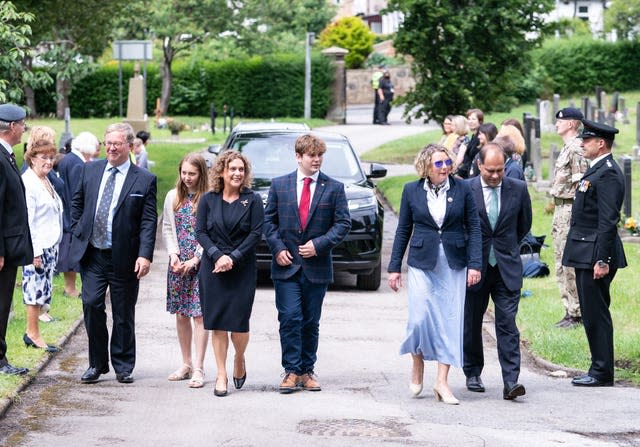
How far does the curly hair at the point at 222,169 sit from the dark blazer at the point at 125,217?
0.66 m

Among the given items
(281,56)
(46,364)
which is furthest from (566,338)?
(281,56)

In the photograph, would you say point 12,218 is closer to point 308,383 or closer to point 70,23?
point 308,383

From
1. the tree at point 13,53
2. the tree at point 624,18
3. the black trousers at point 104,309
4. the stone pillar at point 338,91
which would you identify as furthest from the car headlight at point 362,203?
the tree at point 624,18

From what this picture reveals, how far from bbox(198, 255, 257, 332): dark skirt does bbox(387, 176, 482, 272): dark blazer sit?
1091mm

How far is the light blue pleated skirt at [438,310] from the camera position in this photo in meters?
9.06

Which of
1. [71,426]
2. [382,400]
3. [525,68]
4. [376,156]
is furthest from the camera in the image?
[376,156]

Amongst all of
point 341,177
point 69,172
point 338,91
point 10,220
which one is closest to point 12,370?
point 10,220

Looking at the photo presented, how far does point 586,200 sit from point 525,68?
67.6 feet

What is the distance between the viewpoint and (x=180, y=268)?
31.6ft

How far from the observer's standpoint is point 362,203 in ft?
47.2

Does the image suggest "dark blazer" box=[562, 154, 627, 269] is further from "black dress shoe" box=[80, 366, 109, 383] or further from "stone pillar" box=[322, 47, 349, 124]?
"stone pillar" box=[322, 47, 349, 124]

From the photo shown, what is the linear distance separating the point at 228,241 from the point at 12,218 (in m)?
1.61

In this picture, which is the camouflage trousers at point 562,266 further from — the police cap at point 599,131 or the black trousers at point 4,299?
the black trousers at point 4,299

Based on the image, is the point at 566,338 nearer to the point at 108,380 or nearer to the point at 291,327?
the point at 291,327
